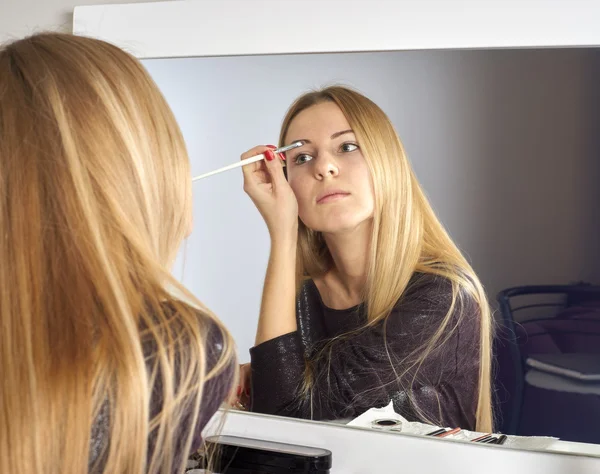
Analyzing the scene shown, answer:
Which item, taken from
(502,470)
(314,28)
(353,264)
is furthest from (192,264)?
(502,470)

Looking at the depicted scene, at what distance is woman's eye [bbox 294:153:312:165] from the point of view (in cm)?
86

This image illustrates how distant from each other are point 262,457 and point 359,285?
230mm

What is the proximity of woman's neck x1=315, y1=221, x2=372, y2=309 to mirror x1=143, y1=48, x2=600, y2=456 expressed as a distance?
8 centimetres

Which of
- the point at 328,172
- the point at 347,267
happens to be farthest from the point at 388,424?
the point at 328,172

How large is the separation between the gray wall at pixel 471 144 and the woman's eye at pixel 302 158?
1.7 inches

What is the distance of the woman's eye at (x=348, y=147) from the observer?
2.75 feet

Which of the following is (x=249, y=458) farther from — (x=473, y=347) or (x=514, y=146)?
(x=514, y=146)

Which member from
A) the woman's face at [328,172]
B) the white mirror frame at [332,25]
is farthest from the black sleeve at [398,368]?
the white mirror frame at [332,25]

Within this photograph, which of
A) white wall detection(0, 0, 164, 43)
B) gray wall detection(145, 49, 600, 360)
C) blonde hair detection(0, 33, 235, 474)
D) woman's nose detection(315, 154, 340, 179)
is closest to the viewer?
blonde hair detection(0, 33, 235, 474)

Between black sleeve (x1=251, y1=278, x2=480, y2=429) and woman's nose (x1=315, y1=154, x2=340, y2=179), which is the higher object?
woman's nose (x1=315, y1=154, x2=340, y2=179)

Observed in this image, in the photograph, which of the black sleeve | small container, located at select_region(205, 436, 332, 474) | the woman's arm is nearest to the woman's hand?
the woman's arm

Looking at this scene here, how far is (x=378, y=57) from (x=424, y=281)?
0.80ft

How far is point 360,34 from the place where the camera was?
0.86 metres

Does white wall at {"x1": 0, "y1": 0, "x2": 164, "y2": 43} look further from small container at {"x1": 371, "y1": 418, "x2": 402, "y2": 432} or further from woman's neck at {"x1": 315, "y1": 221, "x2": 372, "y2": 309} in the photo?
small container at {"x1": 371, "y1": 418, "x2": 402, "y2": 432}
